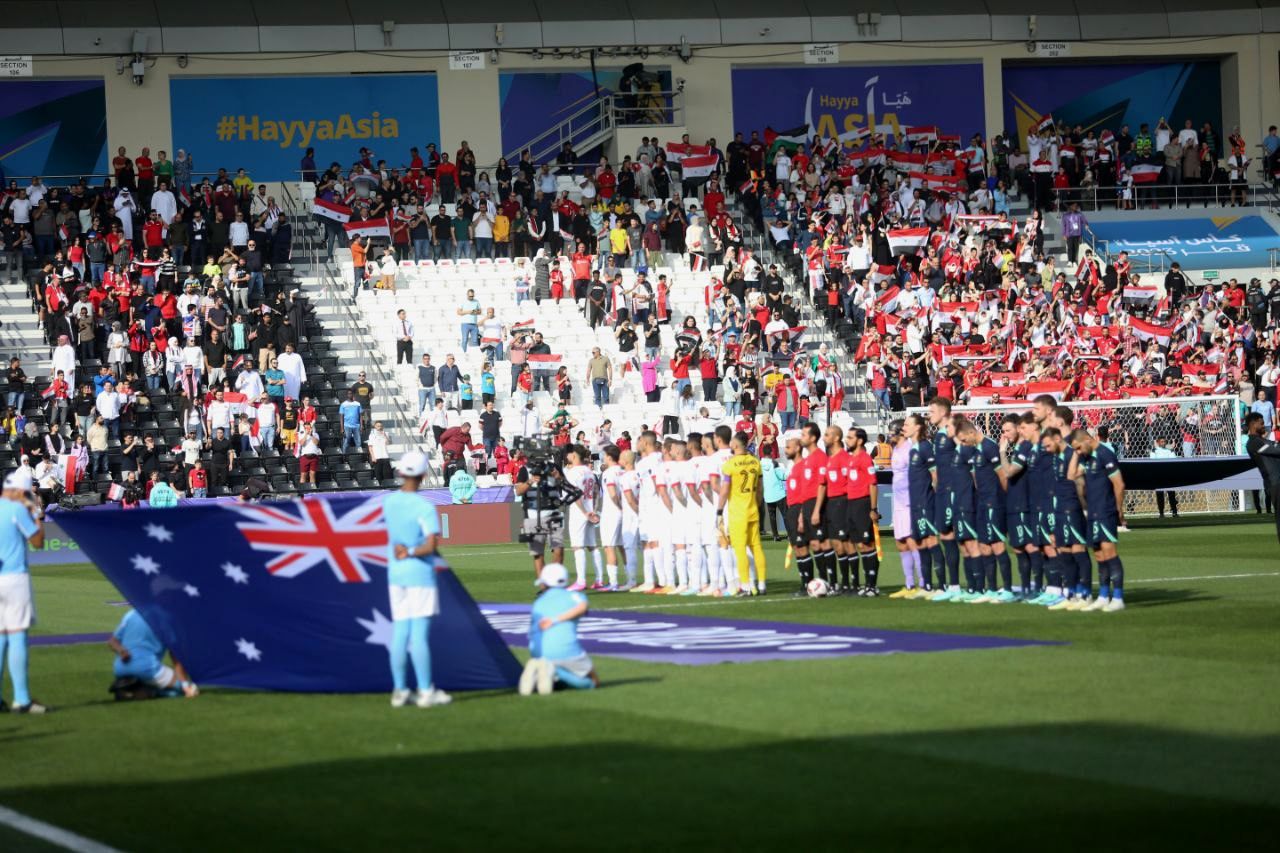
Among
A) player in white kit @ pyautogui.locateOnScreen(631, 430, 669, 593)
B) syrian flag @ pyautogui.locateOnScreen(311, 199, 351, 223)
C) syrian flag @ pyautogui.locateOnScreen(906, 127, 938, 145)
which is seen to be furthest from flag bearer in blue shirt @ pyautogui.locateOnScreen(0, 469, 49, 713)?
syrian flag @ pyautogui.locateOnScreen(906, 127, 938, 145)

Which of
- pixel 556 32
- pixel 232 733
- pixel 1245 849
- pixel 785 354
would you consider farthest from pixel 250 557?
pixel 556 32

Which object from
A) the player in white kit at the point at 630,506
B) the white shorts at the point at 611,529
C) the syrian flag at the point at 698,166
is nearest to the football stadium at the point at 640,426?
the player in white kit at the point at 630,506

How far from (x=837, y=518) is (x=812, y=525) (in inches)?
13.7

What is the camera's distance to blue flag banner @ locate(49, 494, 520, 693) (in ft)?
43.4

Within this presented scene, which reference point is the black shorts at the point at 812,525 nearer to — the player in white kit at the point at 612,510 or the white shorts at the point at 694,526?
the white shorts at the point at 694,526

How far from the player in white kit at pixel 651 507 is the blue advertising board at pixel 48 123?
32327 mm

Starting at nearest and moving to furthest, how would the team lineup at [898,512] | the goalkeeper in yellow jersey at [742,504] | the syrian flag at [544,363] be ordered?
1. the team lineup at [898,512]
2. the goalkeeper in yellow jersey at [742,504]
3. the syrian flag at [544,363]

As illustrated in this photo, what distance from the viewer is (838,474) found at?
70.5 feet

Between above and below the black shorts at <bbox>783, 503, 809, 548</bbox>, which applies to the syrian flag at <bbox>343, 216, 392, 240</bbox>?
above

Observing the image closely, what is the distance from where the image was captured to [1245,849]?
8.04m

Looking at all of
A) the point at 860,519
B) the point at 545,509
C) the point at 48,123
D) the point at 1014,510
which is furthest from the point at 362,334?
the point at 1014,510

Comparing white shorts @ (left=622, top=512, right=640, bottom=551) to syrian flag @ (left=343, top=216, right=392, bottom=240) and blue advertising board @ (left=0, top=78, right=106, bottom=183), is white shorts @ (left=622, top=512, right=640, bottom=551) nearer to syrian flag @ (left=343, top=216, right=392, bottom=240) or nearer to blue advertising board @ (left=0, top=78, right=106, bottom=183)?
syrian flag @ (left=343, top=216, right=392, bottom=240)

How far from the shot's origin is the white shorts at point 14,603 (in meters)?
13.1

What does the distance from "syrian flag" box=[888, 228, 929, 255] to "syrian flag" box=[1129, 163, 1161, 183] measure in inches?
424
